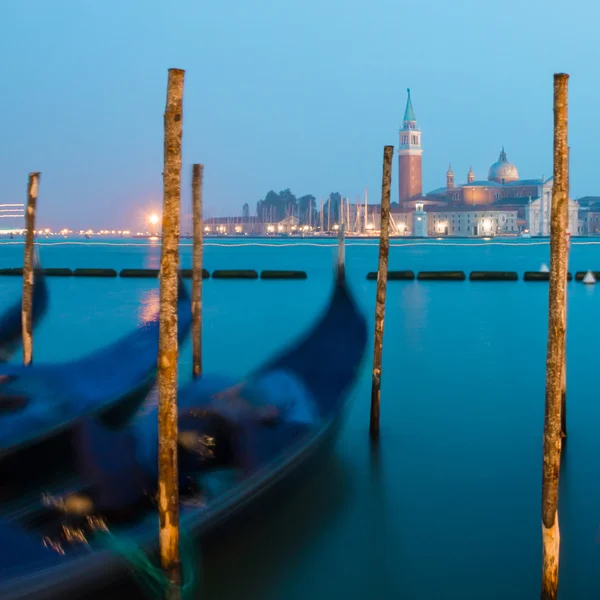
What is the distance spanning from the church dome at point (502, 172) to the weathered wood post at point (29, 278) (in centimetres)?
7019

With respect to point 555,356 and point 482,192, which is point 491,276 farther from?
point 482,192

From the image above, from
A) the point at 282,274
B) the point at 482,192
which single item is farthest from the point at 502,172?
the point at 282,274

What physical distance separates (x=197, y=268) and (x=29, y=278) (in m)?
1.08

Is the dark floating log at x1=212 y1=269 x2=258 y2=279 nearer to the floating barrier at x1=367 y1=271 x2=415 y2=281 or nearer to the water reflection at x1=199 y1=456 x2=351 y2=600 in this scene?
the floating barrier at x1=367 y1=271 x2=415 y2=281

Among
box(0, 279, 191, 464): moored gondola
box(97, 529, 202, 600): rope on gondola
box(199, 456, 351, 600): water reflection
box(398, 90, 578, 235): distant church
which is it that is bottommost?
box(199, 456, 351, 600): water reflection

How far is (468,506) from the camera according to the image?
3.63 meters

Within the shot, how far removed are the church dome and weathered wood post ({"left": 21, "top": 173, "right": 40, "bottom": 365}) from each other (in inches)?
2763

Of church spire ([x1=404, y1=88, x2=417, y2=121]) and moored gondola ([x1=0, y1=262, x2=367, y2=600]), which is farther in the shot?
church spire ([x1=404, y1=88, x2=417, y2=121])

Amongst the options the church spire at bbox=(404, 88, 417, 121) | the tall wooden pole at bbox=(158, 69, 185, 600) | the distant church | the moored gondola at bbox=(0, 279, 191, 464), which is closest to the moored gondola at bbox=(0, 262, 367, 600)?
the tall wooden pole at bbox=(158, 69, 185, 600)

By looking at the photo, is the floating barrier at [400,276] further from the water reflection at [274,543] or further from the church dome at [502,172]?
the church dome at [502,172]

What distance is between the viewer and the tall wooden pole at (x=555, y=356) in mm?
2434

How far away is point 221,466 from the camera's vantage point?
3021 mm

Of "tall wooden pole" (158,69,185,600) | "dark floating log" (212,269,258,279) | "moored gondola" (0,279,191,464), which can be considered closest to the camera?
"tall wooden pole" (158,69,185,600)

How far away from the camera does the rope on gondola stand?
2.24 m
